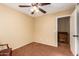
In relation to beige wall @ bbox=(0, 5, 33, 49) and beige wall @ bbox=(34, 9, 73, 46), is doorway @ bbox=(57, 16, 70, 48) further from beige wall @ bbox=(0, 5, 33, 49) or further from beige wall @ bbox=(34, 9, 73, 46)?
beige wall @ bbox=(0, 5, 33, 49)

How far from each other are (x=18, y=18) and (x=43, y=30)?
19.0 inches

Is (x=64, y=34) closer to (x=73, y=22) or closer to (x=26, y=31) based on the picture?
(x=73, y=22)

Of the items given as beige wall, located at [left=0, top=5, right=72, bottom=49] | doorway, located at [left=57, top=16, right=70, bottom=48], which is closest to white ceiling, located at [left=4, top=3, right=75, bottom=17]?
beige wall, located at [left=0, top=5, right=72, bottom=49]

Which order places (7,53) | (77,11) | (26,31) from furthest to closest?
(26,31) < (77,11) < (7,53)

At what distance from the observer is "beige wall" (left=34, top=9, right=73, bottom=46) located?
1.51m

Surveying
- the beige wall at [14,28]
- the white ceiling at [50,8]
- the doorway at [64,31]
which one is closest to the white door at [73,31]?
the doorway at [64,31]

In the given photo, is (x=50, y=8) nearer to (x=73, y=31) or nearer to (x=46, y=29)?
(x=46, y=29)

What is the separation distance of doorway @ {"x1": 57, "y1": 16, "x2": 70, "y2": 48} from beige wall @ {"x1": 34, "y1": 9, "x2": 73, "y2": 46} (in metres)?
0.09

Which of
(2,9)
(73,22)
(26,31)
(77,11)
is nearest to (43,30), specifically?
(26,31)

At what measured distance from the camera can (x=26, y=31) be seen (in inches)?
58.7

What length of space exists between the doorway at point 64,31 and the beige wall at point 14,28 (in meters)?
0.50

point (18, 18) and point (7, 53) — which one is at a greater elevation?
point (18, 18)

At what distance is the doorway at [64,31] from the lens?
56.0 inches

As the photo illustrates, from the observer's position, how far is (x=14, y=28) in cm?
144
